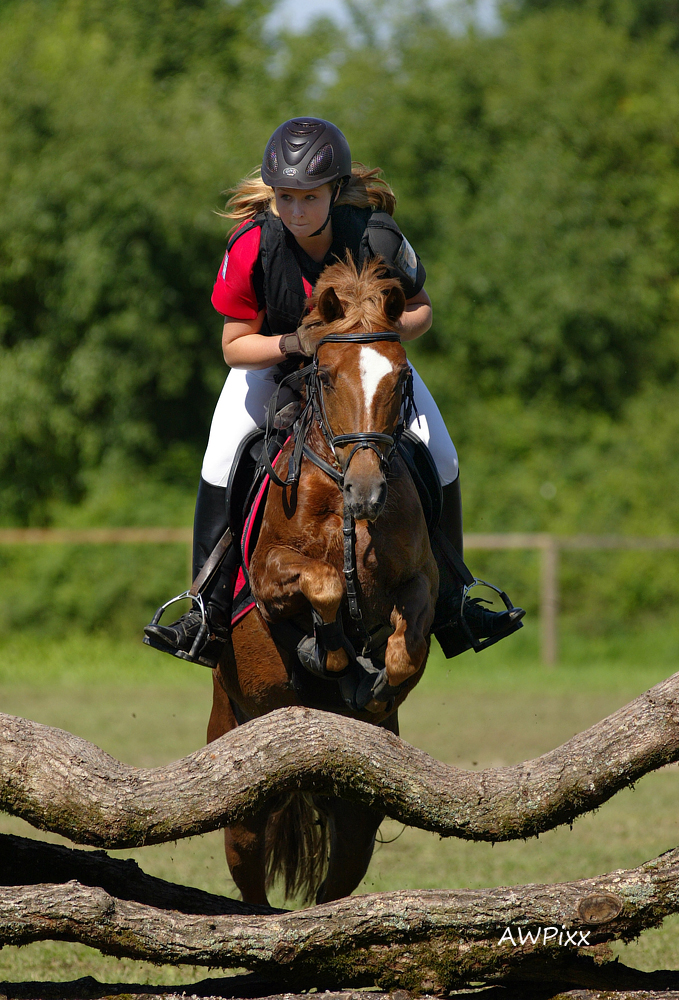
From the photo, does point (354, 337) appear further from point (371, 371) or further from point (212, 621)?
point (212, 621)

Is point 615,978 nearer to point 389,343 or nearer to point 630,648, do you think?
point 389,343

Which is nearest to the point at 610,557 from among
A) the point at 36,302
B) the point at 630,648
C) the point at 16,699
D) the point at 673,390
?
the point at 630,648

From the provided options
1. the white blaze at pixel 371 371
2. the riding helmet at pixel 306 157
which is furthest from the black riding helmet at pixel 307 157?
the white blaze at pixel 371 371

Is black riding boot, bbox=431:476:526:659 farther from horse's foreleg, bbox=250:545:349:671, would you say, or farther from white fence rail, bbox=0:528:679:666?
white fence rail, bbox=0:528:679:666

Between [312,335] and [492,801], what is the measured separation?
164 centimetres

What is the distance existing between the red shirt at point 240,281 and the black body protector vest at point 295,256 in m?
0.02

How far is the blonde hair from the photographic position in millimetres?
4066

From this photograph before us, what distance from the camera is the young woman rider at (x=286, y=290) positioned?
150 inches

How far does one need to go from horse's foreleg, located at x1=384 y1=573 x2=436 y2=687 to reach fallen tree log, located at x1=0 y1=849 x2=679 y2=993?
0.75m

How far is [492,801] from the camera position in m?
2.98

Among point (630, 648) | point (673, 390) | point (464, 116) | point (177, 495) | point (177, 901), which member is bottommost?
point (177, 901)

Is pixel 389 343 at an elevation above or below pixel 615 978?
above

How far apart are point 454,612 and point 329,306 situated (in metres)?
1.31

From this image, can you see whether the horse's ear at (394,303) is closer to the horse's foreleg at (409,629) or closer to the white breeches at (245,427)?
the white breeches at (245,427)
